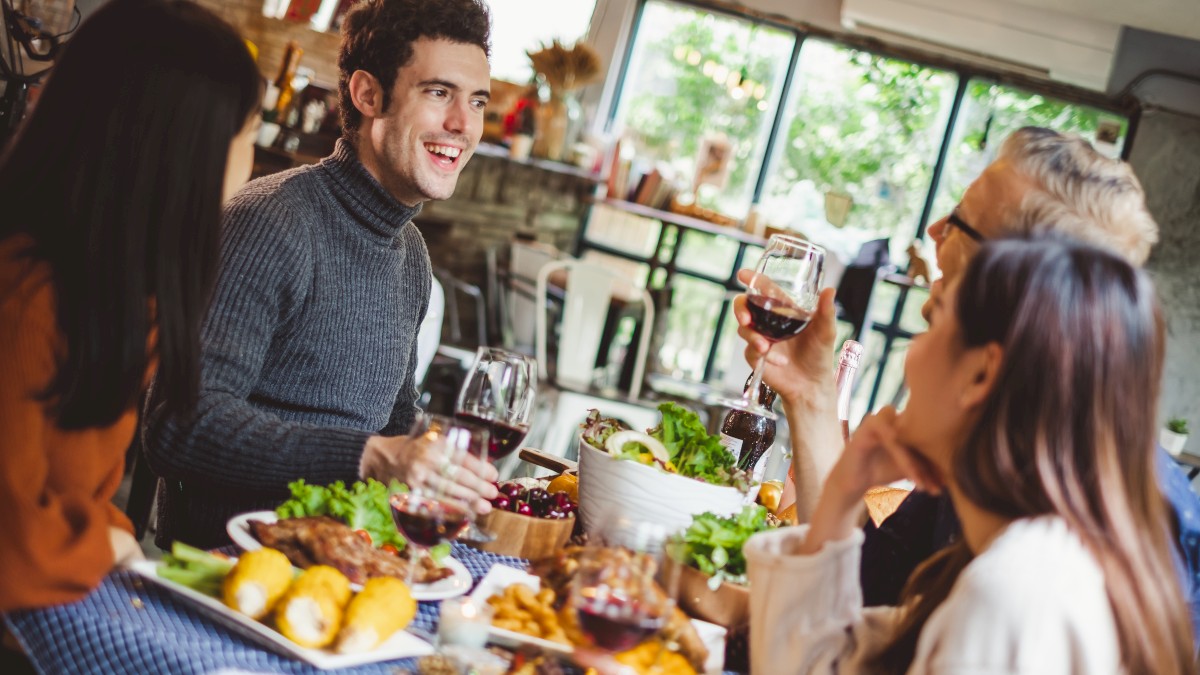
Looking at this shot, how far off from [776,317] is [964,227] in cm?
34

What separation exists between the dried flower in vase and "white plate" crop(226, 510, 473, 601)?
5.06 metres

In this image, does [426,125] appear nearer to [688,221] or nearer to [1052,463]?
[1052,463]

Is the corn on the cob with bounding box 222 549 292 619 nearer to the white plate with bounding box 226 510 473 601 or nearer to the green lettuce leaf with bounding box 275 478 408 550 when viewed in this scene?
the white plate with bounding box 226 510 473 601

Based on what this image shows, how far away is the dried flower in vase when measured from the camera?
5.99 meters

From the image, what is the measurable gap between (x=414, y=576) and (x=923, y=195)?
6.36 metres

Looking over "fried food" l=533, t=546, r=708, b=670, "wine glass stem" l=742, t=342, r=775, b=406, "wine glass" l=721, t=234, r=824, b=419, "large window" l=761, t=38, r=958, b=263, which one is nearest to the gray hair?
"wine glass" l=721, t=234, r=824, b=419

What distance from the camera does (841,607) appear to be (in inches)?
44.3

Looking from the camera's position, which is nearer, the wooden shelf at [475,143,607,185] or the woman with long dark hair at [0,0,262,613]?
the woman with long dark hair at [0,0,262,613]

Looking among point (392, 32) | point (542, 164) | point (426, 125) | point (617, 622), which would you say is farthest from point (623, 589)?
point (542, 164)

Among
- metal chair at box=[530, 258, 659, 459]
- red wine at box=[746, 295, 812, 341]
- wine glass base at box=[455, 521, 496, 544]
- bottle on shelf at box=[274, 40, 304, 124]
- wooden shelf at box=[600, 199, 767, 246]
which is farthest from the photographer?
wooden shelf at box=[600, 199, 767, 246]

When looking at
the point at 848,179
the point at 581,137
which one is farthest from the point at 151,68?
the point at 848,179

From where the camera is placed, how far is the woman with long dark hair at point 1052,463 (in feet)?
2.83

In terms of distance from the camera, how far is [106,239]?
110 centimetres

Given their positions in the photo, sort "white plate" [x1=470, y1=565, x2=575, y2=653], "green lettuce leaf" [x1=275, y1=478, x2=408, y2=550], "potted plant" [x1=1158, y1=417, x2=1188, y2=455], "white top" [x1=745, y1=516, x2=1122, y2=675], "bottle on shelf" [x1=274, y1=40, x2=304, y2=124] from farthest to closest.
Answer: "potted plant" [x1=1158, y1=417, x2=1188, y2=455], "bottle on shelf" [x1=274, y1=40, x2=304, y2=124], "green lettuce leaf" [x1=275, y1=478, x2=408, y2=550], "white plate" [x1=470, y1=565, x2=575, y2=653], "white top" [x1=745, y1=516, x2=1122, y2=675]
